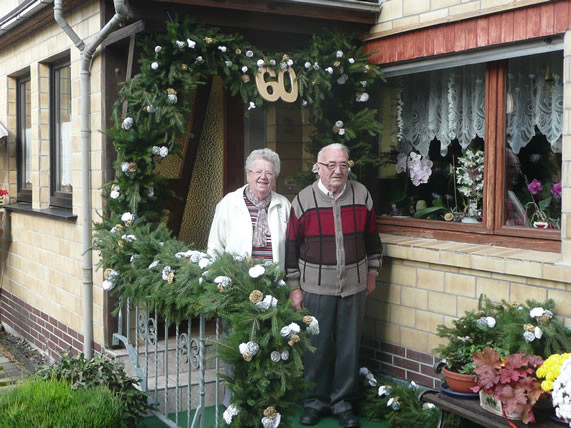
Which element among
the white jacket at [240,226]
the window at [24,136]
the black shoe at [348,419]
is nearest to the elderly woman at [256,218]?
the white jacket at [240,226]

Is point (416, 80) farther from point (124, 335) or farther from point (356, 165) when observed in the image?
point (124, 335)

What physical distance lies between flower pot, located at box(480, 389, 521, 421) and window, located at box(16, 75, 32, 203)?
6088mm

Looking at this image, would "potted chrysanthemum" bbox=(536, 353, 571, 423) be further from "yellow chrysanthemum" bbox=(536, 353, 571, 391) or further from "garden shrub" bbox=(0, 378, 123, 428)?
"garden shrub" bbox=(0, 378, 123, 428)

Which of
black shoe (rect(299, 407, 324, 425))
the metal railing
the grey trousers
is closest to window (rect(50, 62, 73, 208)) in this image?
the metal railing

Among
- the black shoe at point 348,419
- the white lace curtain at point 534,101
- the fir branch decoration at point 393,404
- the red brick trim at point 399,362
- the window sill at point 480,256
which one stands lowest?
the black shoe at point 348,419

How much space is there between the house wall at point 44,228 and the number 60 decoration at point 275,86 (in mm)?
1283

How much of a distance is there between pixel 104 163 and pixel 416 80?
2497 mm

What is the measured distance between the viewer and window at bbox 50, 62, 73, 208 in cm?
723

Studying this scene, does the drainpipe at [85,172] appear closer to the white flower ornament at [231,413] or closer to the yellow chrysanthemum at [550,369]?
the white flower ornament at [231,413]

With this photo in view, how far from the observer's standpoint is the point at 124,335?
5.88 meters

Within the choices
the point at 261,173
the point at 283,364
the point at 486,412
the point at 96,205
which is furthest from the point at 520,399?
the point at 96,205

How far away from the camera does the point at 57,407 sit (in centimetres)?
430

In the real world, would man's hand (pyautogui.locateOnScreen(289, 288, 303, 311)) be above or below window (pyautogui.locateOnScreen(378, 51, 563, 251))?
below

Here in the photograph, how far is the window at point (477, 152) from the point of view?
16.3 ft
